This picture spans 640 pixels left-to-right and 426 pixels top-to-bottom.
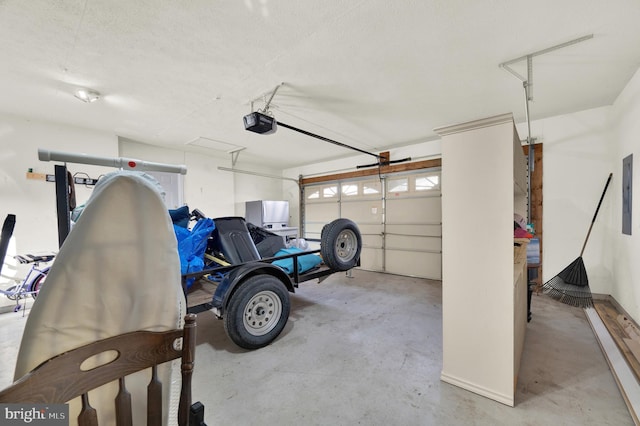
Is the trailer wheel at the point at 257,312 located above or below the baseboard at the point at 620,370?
above

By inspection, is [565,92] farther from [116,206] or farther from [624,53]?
[116,206]

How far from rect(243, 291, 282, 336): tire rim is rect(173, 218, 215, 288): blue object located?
66cm

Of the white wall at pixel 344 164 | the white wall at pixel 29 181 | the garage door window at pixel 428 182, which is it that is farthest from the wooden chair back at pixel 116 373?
the white wall at pixel 344 164

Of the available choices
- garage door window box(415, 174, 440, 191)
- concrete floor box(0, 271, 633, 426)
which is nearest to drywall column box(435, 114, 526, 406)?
concrete floor box(0, 271, 633, 426)

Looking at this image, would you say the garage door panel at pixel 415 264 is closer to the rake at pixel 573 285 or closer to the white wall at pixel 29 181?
the rake at pixel 573 285

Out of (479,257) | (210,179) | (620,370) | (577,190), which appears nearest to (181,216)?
(479,257)

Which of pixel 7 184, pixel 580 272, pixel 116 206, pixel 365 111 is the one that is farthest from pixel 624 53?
pixel 7 184

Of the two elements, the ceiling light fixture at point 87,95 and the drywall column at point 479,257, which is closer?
the drywall column at point 479,257

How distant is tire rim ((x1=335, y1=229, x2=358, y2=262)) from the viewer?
3709mm

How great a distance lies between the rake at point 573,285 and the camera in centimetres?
368

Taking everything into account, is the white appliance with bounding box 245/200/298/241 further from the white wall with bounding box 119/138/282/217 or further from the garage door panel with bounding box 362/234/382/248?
the garage door panel with bounding box 362/234/382/248

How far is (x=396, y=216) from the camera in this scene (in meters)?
6.08

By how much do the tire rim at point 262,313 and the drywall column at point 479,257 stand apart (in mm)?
1685

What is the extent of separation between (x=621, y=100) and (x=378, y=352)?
15.1 feet
